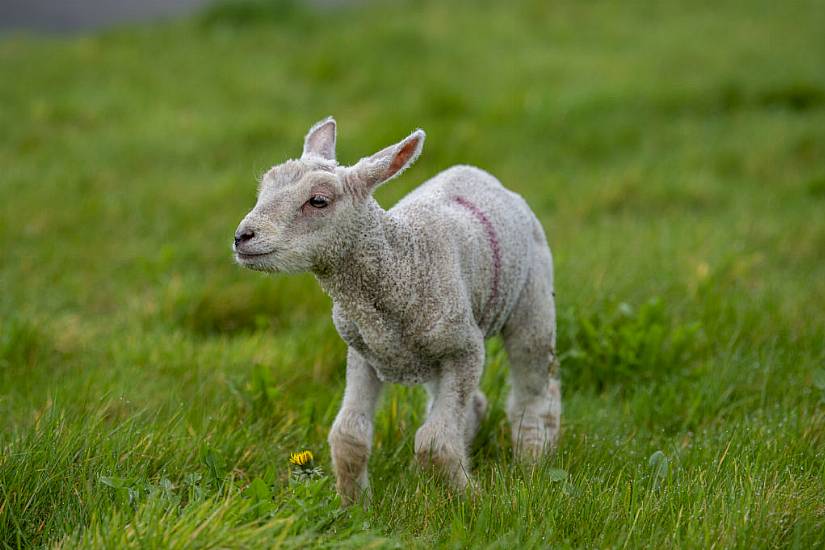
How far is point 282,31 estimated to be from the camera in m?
11.9

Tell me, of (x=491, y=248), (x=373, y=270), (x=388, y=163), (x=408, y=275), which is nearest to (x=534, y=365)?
(x=491, y=248)

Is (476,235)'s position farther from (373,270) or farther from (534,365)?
(534,365)

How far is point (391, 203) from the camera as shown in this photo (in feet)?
23.2

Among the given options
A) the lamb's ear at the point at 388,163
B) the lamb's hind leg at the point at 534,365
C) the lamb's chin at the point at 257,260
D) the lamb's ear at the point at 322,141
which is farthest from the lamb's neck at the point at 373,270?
the lamb's hind leg at the point at 534,365

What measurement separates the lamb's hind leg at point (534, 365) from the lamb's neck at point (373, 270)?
2.59ft

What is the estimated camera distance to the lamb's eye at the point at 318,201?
3023mm

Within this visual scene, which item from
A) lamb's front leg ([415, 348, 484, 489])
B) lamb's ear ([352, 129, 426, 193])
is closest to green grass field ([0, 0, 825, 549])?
lamb's front leg ([415, 348, 484, 489])

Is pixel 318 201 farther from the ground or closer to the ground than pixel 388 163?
closer to the ground

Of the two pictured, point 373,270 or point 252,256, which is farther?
point 373,270

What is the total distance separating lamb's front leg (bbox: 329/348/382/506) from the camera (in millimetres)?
3363

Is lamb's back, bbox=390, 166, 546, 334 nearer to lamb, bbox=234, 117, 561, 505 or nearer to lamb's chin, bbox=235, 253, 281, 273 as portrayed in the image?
lamb, bbox=234, 117, 561, 505

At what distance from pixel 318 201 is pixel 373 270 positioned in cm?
35

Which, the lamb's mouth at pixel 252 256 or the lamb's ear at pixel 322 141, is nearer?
the lamb's mouth at pixel 252 256

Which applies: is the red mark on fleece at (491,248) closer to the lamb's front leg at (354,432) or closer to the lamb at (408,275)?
the lamb at (408,275)
